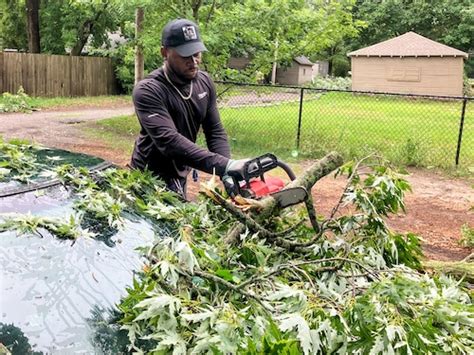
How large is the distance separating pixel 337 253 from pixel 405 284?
542mm

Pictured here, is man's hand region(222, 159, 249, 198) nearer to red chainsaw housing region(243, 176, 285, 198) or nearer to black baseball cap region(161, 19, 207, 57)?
red chainsaw housing region(243, 176, 285, 198)

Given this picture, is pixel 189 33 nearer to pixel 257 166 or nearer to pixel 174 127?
pixel 174 127

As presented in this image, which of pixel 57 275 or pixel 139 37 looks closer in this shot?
pixel 57 275

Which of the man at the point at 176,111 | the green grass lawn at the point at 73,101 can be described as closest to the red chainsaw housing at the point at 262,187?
the man at the point at 176,111

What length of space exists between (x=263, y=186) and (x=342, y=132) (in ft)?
33.4

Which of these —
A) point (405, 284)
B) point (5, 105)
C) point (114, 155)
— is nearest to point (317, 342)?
point (405, 284)

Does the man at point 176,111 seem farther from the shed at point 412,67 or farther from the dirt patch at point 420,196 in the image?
the shed at point 412,67

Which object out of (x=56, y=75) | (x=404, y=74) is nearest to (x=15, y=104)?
(x=56, y=75)

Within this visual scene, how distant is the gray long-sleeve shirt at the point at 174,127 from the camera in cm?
276

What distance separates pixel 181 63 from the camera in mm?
3084

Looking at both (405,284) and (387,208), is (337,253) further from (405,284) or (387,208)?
(405,284)

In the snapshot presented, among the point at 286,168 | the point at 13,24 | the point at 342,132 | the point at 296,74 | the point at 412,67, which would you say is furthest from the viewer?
the point at 296,74


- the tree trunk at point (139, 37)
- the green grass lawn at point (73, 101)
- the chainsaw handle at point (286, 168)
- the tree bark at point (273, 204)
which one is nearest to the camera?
the tree bark at point (273, 204)

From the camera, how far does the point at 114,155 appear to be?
9672 millimetres
